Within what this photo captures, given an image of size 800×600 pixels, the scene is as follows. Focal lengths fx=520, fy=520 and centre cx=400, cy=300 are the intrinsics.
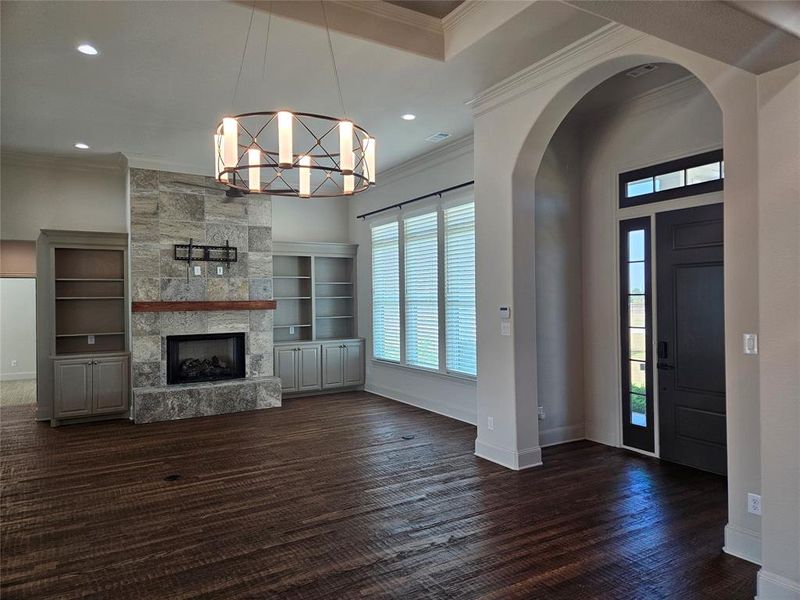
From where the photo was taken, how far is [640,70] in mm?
4336

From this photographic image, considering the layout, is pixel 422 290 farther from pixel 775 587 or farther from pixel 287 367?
pixel 775 587

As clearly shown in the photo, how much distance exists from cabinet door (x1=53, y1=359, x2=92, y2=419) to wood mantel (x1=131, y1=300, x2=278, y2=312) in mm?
975

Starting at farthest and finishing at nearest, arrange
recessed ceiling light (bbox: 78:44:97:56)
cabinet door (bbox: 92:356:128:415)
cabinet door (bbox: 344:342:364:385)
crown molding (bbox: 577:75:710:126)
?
cabinet door (bbox: 344:342:364:385) < cabinet door (bbox: 92:356:128:415) < crown molding (bbox: 577:75:710:126) < recessed ceiling light (bbox: 78:44:97:56)

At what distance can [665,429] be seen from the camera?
4.72m

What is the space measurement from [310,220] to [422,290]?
280 cm

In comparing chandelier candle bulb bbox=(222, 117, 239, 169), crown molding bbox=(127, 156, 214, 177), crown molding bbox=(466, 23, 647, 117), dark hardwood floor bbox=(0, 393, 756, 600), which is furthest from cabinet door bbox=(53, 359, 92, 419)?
crown molding bbox=(466, 23, 647, 117)

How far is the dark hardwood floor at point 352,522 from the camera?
2.82 m

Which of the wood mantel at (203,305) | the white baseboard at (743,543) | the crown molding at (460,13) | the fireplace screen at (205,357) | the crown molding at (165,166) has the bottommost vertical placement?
the white baseboard at (743,543)

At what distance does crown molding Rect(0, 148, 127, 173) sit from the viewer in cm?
687

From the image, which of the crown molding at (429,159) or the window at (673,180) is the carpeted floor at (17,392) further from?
the window at (673,180)

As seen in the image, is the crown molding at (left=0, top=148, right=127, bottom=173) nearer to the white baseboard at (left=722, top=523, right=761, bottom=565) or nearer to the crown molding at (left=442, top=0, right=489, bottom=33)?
the crown molding at (left=442, top=0, right=489, bottom=33)

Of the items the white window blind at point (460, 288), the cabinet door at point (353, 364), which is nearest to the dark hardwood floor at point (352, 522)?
the white window blind at point (460, 288)

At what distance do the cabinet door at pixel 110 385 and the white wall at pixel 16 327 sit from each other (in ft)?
16.3

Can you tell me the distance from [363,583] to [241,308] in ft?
17.7
